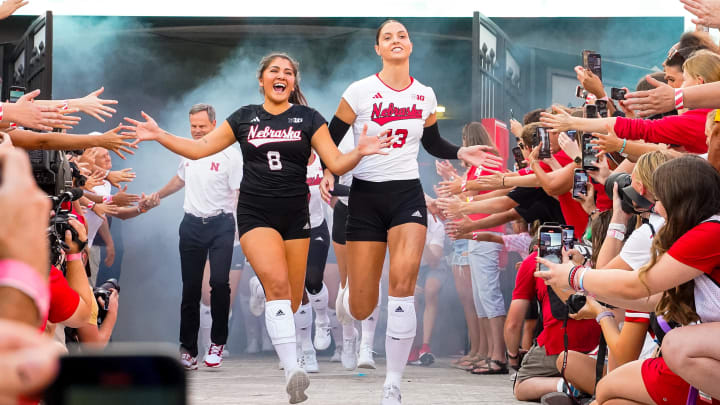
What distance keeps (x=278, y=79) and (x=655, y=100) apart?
7.09ft

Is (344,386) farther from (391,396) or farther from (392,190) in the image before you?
(392,190)

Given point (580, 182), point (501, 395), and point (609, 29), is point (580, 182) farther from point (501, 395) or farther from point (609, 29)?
point (609, 29)

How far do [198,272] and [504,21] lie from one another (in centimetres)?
378

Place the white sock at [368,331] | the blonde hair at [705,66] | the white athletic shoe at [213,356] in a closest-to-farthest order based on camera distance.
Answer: the blonde hair at [705,66] → the white sock at [368,331] → the white athletic shoe at [213,356]

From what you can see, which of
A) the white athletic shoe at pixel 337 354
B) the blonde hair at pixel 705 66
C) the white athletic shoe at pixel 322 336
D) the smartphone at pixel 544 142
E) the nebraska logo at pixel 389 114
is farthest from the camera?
the white athletic shoe at pixel 337 354

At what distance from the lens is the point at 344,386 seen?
5.40 metres

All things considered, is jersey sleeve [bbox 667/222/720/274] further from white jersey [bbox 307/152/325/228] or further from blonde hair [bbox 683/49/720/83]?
white jersey [bbox 307/152/325/228]

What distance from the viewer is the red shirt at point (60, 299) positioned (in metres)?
2.82

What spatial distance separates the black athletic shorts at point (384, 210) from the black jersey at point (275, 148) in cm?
36

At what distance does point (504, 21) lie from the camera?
27.2 feet

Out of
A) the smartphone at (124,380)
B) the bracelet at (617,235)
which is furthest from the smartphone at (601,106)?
the smartphone at (124,380)

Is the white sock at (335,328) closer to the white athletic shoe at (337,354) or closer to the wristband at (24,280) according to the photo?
the white athletic shoe at (337,354)

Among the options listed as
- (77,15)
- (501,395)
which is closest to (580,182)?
(501,395)

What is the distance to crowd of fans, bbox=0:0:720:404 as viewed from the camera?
0.92m
